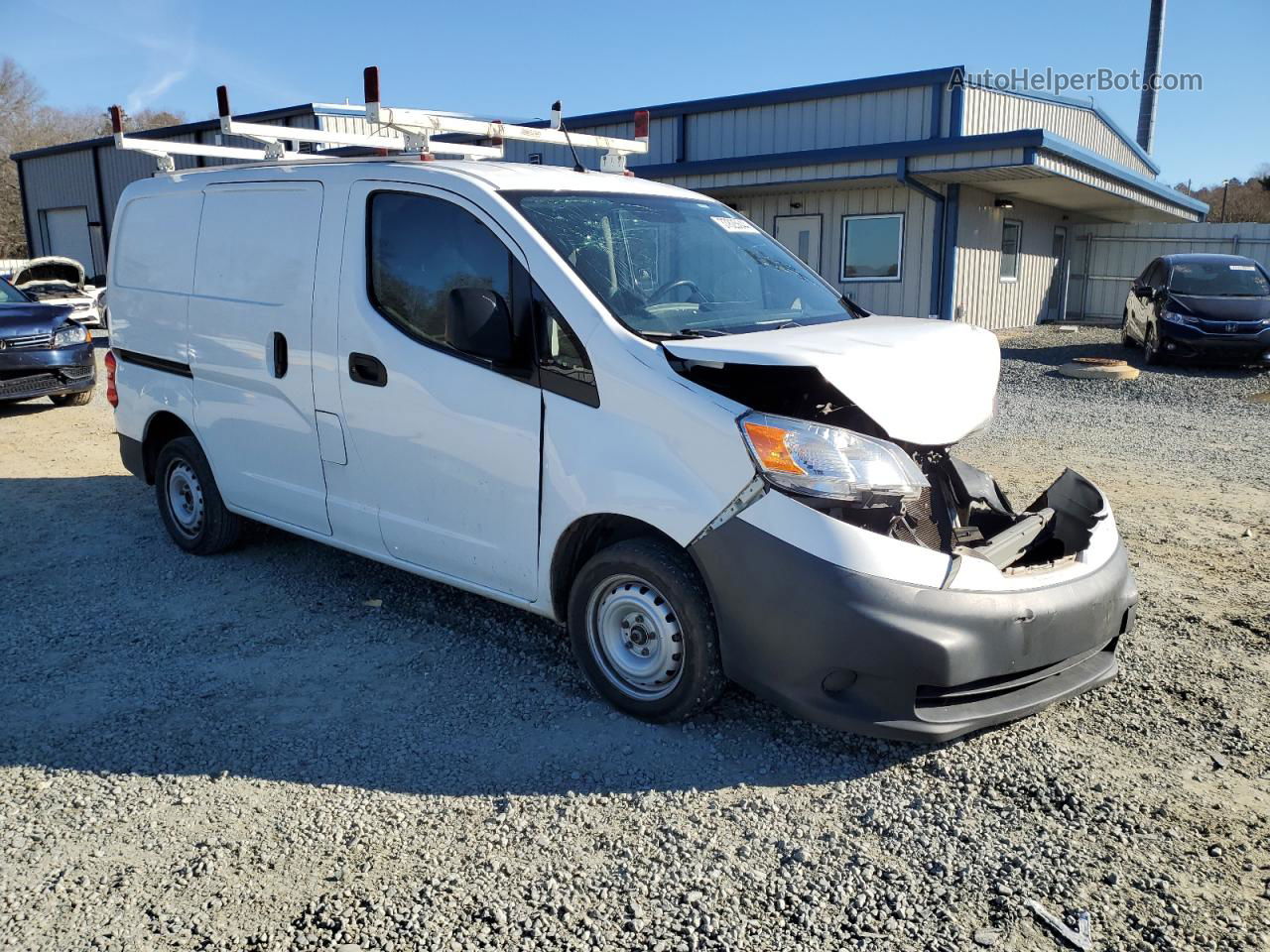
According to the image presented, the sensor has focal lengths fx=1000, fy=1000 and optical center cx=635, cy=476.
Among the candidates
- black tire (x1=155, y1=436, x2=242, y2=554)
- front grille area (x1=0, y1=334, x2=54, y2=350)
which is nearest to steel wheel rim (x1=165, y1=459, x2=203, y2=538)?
black tire (x1=155, y1=436, x2=242, y2=554)

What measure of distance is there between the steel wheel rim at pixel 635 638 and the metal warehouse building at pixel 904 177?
45.5 feet

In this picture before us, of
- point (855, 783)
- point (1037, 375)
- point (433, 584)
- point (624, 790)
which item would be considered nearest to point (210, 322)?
point (433, 584)

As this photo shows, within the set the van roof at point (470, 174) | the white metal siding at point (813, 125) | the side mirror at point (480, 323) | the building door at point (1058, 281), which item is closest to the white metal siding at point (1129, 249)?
the building door at point (1058, 281)

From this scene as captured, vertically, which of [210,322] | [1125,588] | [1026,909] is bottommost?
[1026,909]

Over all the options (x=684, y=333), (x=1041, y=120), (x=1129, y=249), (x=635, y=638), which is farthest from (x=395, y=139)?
(x=1129, y=249)

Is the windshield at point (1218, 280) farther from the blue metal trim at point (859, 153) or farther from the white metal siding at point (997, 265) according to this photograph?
the white metal siding at point (997, 265)

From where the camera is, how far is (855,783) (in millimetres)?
3367

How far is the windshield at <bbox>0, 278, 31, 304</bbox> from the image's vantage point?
39.6ft

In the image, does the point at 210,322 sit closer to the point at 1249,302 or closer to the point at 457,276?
the point at 457,276

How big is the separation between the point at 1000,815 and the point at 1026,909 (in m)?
0.46

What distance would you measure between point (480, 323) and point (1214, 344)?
13.5m

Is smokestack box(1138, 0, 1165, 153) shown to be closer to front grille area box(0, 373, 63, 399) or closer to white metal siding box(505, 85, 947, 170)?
white metal siding box(505, 85, 947, 170)

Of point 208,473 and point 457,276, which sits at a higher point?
point 457,276

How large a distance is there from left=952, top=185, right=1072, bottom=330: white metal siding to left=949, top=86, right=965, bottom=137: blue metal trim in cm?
104
